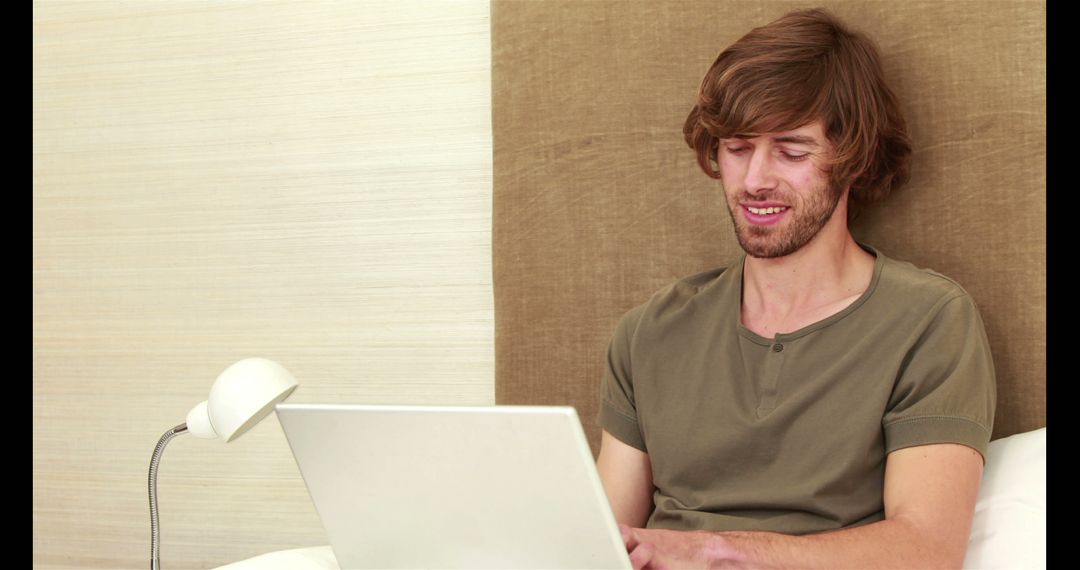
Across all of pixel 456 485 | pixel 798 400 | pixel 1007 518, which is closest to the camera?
pixel 456 485

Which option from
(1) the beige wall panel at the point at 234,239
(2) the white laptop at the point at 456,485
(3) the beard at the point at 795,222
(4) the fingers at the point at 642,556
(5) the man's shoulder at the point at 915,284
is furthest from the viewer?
(1) the beige wall panel at the point at 234,239

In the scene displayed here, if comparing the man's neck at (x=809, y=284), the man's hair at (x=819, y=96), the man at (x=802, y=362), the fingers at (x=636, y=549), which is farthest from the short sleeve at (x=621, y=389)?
the fingers at (x=636, y=549)

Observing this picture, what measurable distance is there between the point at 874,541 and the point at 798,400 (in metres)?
0.26

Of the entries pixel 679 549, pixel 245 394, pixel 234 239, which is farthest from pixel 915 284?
pixel 234 239

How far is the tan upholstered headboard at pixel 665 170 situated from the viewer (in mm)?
1727

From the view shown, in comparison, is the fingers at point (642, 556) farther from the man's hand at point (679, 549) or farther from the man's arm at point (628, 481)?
the man's arm at point (628, 481)

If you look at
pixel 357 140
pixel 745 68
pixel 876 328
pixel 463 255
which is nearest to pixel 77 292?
pixel 357 140

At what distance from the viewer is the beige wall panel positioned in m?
2.20

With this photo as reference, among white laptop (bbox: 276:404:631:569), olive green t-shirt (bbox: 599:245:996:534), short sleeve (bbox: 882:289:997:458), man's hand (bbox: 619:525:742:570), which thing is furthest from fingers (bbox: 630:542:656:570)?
short sleeve (bbox: 882:289:997:458)

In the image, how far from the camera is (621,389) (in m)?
1.84

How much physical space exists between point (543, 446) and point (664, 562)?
0.37 metres

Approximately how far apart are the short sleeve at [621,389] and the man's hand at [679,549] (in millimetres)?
427

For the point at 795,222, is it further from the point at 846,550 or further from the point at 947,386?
the point at 846,550

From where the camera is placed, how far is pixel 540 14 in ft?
6.56
